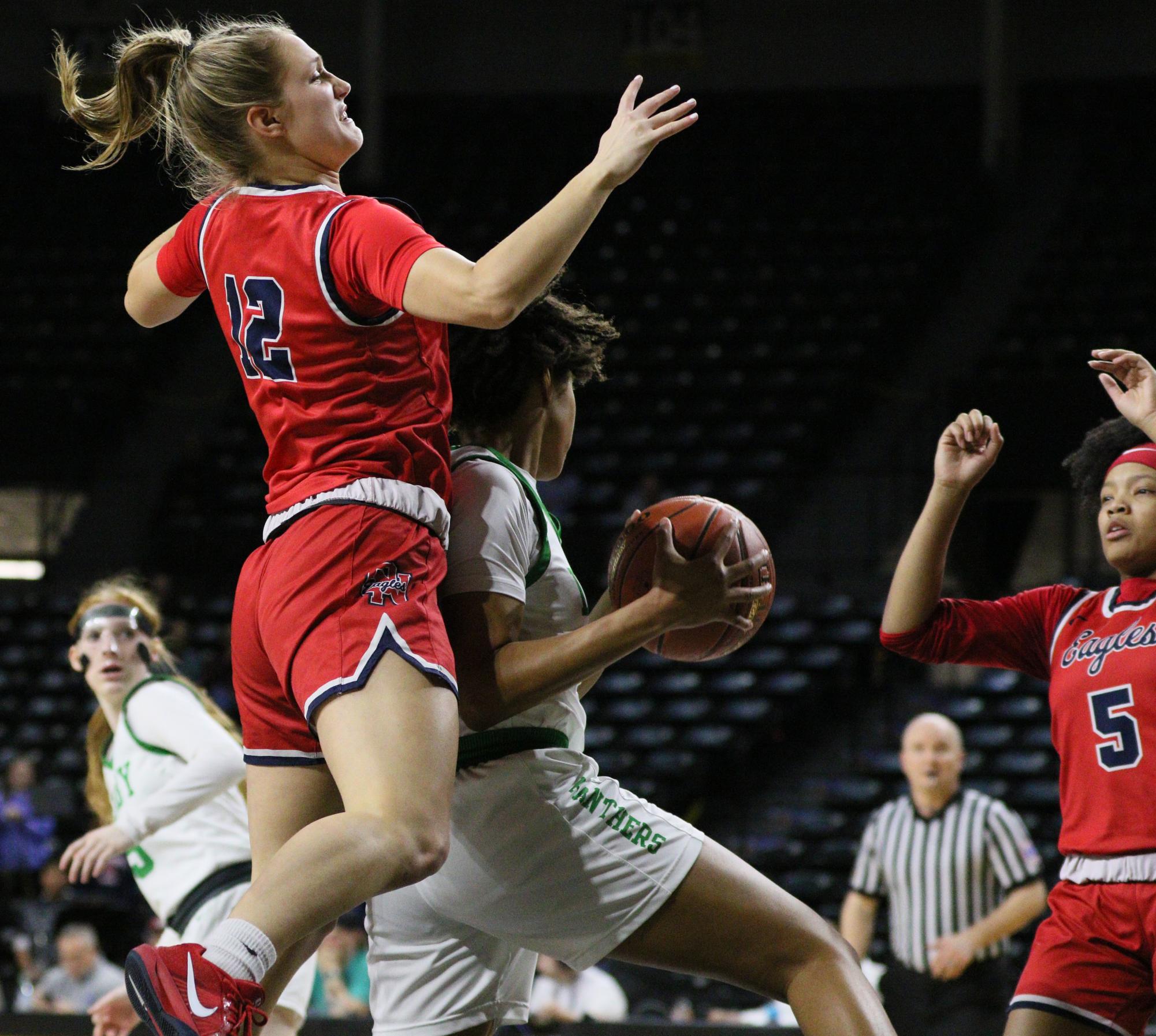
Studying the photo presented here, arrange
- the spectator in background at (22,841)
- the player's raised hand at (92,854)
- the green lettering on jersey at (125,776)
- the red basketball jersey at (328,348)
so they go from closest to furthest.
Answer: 1. the red basketball jersey at (328,348)
2. the player's raised hand at (92,854)
3. the green lettering on jersey at (125,776)
4. the spectator in background at (22,841)

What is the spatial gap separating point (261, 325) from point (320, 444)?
229 millimetres

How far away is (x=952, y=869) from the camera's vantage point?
588cm

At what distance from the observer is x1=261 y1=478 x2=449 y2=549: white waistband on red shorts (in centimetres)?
258

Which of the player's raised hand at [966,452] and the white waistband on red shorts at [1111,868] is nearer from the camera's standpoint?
the white waistband on red shorts at [1111,868]

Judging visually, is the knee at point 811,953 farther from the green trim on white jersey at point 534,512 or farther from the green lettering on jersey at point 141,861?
the green lettering on jersey at point 141,861

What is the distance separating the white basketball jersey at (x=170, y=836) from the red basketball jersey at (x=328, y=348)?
A: 2018 millimetres

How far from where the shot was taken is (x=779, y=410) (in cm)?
1227

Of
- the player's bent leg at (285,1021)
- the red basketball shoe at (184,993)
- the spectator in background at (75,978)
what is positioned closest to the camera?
the red basketball shoe at (184,993)

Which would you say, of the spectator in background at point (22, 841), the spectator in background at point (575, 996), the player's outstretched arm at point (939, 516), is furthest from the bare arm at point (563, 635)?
the spectator in background at point (22, 841)

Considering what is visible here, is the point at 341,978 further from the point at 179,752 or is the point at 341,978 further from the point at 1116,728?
the point at 1116,728

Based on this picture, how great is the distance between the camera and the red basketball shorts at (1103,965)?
3027 mm

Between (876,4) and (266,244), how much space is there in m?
13.9

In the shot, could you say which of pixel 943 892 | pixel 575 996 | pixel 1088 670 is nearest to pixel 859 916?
pixel 943 892

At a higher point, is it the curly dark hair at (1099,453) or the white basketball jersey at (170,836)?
the curly dark hair at (1099,453)
